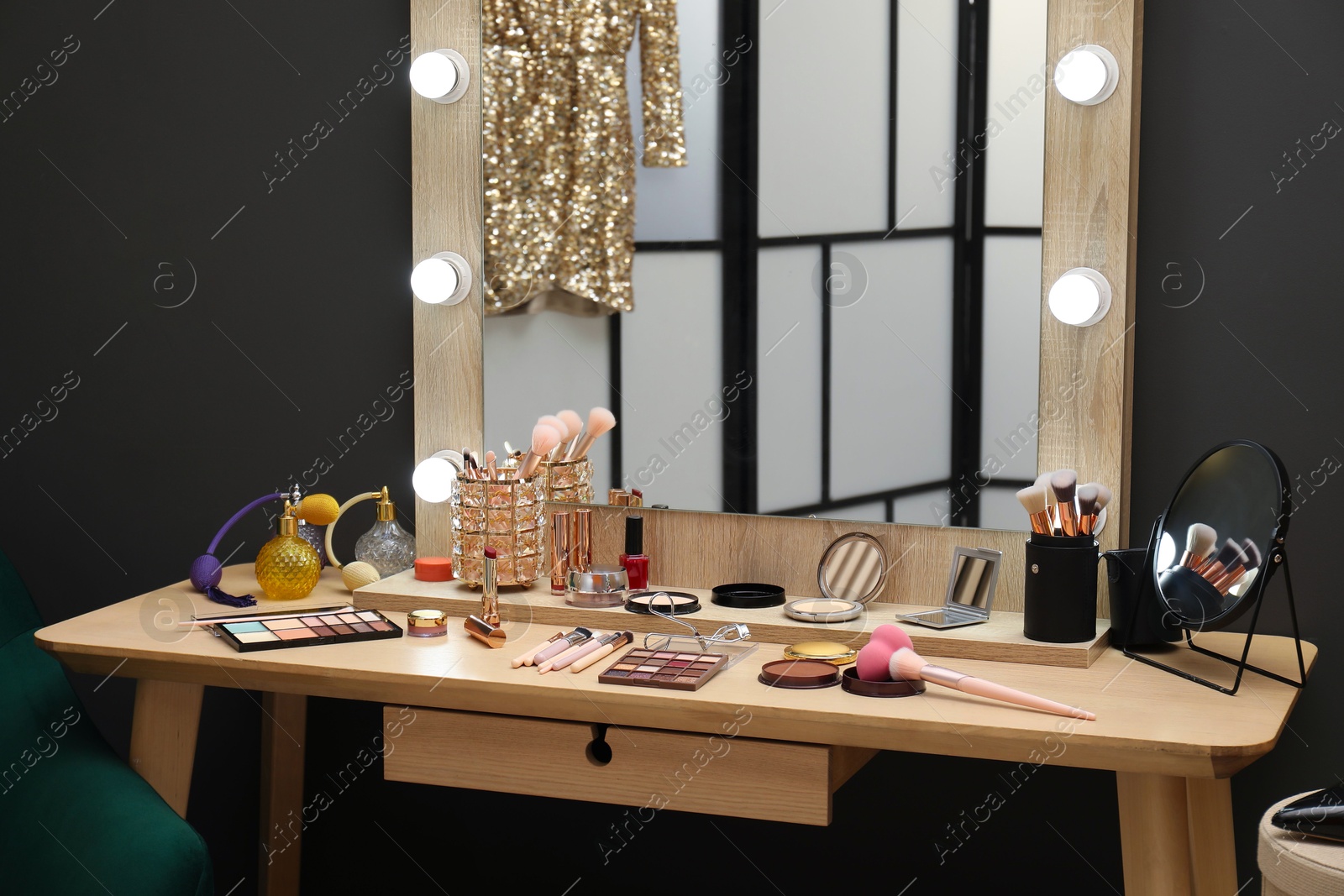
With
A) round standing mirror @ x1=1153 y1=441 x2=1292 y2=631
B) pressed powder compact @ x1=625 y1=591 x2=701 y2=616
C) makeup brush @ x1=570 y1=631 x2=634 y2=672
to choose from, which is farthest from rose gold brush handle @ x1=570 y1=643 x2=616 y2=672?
round standing mirror @ x1=1153 y1=441 x2=1292 y2=631

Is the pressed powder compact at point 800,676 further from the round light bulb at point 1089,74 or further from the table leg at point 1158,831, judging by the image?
the round light bulb at point 1089,74

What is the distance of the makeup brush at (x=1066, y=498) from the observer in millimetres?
1545

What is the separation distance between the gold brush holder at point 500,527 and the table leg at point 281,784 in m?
0.58

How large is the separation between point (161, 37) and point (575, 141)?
0.89 meters

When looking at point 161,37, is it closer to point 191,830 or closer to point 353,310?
point 353,310

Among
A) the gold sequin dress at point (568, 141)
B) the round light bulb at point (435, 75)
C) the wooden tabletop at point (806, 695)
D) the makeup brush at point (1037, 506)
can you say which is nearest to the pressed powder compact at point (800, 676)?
the wooden tabletop at point (806, 695)

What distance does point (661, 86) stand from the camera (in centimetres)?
183

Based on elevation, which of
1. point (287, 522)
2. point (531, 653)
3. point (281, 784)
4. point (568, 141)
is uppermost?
point (568, 141)

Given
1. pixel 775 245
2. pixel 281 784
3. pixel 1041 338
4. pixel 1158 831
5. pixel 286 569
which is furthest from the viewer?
pixel 281 784

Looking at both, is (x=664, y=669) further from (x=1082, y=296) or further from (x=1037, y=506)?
(x=1082, y=296)

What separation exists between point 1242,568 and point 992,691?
1.09 feet

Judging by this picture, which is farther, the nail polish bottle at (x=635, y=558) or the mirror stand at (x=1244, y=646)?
the nail polish bottle at (x=635, y=558)

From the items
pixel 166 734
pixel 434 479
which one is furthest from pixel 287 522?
pixel 166 734

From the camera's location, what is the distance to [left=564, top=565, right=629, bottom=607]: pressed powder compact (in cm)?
177
